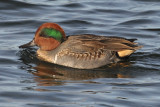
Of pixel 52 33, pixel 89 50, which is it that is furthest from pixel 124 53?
pixel 52 33

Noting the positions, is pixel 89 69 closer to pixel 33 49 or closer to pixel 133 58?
pixel 133 58

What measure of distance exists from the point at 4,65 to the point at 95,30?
3.96 meters

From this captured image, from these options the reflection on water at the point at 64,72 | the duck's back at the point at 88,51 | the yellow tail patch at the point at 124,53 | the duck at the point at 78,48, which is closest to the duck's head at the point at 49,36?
the duck at the point at 78,48

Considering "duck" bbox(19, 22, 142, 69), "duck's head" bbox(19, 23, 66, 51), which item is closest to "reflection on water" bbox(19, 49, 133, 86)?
"duck" bbox(19, 22, 142, 69)

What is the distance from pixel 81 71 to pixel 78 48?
48 cm

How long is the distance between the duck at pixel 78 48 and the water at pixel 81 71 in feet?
0.53

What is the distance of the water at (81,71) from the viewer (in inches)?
331

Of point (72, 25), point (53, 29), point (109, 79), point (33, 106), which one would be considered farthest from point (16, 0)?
point (33, 106)

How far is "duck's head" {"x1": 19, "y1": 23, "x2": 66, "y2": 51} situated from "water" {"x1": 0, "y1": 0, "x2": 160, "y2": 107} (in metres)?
0.41

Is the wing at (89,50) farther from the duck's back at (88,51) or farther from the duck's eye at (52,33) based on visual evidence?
the duck's eye at (52,33)

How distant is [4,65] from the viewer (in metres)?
10.6

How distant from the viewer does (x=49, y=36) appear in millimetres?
10820

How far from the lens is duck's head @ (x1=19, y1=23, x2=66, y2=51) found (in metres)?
10.7

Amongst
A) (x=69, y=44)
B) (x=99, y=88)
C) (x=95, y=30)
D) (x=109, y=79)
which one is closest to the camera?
(x=99, y=88)
